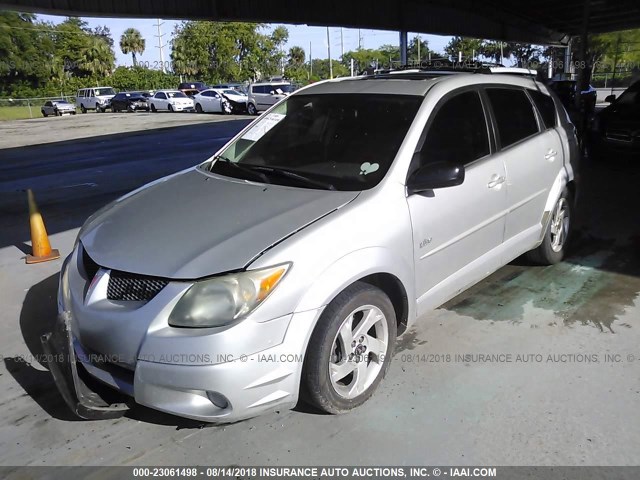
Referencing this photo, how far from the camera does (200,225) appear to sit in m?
2.97

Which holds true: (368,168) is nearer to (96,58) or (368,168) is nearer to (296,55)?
(96,58)

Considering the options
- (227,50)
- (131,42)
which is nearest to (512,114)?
(227,50)

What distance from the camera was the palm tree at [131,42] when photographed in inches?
3063

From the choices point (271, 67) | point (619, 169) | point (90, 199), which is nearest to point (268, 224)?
point (90, 199)

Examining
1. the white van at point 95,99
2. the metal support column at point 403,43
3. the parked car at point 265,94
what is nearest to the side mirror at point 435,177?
the metal support column at point 403,43

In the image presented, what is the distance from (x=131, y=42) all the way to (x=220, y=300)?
3345 inches

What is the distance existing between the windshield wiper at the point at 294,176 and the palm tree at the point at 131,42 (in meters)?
81.8

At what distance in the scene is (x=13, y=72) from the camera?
194ft

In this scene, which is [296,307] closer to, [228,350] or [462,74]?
[228,350]

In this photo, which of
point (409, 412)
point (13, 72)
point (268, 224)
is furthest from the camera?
point (13, 72)

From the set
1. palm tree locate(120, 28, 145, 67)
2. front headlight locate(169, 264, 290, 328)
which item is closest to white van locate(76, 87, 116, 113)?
palm tree locate(120, 28, 145, 67)

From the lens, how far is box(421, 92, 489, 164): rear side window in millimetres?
3639

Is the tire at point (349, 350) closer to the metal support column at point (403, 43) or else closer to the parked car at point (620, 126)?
the parked car at point (620, 126)

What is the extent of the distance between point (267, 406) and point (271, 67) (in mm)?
65594
